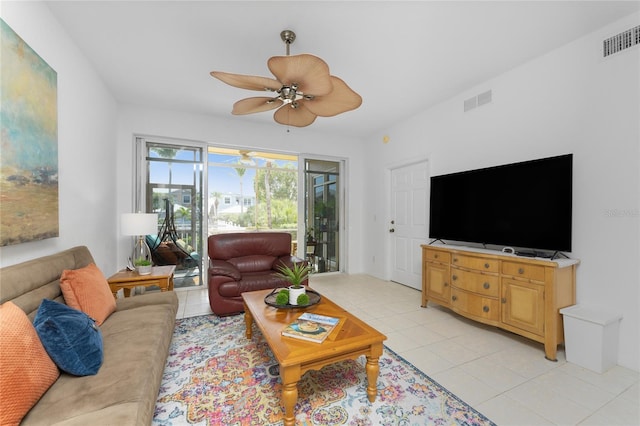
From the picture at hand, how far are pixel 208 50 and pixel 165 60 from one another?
546mm

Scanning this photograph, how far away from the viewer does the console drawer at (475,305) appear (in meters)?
2.60

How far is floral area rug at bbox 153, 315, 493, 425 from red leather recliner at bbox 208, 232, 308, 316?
0.74 m

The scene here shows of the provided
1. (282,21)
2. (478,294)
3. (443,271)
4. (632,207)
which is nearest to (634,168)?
(632,207)

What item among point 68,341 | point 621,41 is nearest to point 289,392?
point 68,341

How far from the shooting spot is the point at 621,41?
7.07 feet

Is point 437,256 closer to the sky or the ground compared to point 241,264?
closer to the sky

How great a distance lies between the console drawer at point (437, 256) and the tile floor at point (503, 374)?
0.64m

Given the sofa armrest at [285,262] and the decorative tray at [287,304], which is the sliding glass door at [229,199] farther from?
the decorative tray at [287,304]

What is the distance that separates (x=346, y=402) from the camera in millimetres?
1699

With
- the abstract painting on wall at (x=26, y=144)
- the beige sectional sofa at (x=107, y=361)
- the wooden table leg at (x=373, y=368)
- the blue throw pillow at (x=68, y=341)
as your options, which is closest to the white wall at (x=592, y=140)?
the wooden table leg at (x=373, y=368)

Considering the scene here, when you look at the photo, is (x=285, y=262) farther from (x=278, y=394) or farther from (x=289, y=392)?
(x=289, y=392)

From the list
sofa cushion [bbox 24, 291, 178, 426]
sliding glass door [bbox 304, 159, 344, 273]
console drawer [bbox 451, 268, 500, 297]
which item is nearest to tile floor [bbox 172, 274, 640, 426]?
console drawer [bbox 451, 268, 500, 297]

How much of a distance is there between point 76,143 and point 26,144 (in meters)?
0.87

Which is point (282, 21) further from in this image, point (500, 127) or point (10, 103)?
point (500, 127)
